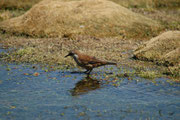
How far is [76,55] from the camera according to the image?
9.67 m

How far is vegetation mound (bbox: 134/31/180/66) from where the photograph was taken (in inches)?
426

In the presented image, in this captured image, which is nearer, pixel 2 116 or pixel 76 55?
pixel 2 116

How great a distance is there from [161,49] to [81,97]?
5.06 m

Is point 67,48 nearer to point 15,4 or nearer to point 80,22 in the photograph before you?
point 80,22

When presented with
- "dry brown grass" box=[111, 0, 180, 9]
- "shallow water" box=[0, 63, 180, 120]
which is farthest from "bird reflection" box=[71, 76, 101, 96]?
"dry brown grass" box=[111, 0, 180, 9]

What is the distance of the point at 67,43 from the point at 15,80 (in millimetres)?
5711

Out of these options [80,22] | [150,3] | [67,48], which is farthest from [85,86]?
[150,3]

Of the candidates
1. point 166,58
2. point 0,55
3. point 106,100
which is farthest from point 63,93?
point 0,55

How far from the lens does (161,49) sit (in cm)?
1141

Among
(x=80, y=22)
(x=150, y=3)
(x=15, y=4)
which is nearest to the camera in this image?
(x=80, y=22)

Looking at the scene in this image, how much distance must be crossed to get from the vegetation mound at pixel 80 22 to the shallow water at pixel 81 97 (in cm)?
652

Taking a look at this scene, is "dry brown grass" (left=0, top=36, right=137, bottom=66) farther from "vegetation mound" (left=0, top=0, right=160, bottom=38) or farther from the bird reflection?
the bird reflection

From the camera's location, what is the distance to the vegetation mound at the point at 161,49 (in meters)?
10.8

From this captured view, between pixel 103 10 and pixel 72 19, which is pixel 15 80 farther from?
pixel 103 10
